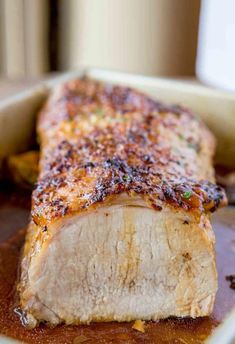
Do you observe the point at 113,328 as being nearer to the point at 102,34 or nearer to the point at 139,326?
the point at 139,326

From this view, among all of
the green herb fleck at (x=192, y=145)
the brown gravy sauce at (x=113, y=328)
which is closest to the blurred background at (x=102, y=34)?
the green herb fleck at (x=192, y=145)

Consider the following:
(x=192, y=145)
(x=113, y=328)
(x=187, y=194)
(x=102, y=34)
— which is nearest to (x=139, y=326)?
(x=113, y=328)

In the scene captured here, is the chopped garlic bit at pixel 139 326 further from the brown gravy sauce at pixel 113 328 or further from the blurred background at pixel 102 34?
the blurred background at pixel 102 34

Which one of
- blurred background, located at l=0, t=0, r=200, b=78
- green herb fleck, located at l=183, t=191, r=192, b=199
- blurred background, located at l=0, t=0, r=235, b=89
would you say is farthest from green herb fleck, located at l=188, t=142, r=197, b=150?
blurred background, located at l=0, t=0, r=200, b=78

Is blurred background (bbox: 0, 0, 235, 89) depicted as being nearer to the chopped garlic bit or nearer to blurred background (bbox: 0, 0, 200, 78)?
blurred background (bbox: 0, 0, 200, 78)

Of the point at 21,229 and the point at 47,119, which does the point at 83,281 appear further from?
the point at 47,119
